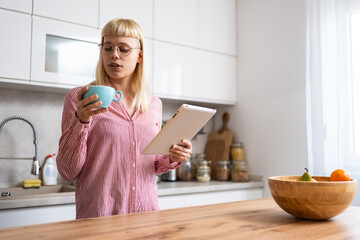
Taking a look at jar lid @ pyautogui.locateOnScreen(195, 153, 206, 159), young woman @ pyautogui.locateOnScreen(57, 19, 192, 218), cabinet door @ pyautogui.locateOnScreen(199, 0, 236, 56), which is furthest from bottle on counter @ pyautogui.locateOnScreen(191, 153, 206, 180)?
young woman @ pyautogui.locateOnScreen(57, 19, 192, 218)

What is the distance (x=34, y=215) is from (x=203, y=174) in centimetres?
139

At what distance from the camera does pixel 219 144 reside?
3.18 metres

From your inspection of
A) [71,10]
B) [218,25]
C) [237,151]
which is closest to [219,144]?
[237,151]

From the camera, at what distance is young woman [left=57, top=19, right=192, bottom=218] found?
1389mm

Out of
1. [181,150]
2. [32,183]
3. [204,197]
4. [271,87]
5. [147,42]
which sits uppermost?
[147,42]

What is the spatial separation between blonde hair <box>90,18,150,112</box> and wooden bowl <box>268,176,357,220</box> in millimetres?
720

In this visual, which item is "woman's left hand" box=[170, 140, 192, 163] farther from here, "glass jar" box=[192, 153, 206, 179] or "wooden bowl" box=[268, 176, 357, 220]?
"glass jar" box=[192, 153, 206, 179]

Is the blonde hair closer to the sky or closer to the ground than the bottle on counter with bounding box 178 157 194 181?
closer to the sky

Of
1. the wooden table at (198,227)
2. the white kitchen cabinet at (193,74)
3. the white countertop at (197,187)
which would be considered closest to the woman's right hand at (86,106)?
the wooden table at (198,227)

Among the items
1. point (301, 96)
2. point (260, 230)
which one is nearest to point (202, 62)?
point (301, 96)

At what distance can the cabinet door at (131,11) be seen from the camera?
243cm

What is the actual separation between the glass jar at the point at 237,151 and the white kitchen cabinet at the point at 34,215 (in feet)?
4.88

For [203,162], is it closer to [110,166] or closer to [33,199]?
[33,199]

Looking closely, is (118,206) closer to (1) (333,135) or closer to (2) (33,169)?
(2) (33,169)
